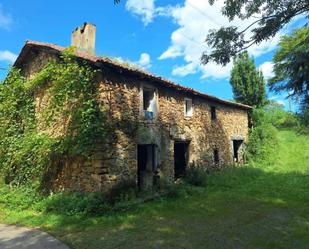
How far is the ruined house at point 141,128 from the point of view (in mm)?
10273

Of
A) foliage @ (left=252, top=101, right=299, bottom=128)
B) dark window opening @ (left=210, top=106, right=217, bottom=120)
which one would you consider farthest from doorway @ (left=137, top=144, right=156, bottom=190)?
foliage @ (left=252, top=101, right=299, bottom=128)

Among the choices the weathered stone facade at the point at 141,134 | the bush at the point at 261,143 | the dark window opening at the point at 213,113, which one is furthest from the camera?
the bush at the point at 261,143

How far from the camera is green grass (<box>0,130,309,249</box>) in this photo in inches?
258

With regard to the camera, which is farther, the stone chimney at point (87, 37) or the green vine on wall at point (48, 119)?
the stone chimney at point (87, 37)

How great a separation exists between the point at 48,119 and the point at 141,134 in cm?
338

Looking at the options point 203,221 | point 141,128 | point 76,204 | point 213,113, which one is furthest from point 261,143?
point 76,204

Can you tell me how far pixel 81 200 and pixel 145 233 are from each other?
285 centimetres

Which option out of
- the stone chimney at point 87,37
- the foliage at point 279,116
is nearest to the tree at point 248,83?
the foliage at point 279,116

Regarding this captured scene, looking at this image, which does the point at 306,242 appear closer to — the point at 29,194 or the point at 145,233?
the point at 145,233

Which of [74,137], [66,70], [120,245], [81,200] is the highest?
[66,70]

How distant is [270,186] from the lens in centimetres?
1284

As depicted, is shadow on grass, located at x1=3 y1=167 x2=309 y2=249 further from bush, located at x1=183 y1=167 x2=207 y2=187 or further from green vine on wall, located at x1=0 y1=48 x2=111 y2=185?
green vine on wall, located at x1=0 y1=48 x2=111 y2=185

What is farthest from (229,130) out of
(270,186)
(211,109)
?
(270,186)

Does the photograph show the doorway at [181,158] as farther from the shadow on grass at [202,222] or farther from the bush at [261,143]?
the bush at [261,143]
